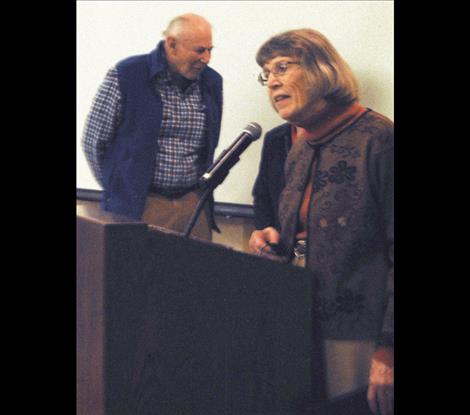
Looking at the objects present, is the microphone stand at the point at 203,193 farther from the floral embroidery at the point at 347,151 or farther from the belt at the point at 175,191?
the floral embroidery at the point at 347,151

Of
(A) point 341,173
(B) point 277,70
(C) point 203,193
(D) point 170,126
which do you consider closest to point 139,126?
(D) point 170,126

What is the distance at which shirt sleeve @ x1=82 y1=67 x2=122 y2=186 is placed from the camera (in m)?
1.39

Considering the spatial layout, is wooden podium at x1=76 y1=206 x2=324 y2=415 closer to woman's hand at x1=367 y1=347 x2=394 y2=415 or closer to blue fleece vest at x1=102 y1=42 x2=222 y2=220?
woman's hand at x1=367 y1=347 x2=394 y2=415

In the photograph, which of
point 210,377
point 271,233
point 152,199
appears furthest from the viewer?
point 152,199

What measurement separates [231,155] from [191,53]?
21cm

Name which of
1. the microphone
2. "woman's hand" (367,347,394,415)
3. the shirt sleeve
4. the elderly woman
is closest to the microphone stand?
the microphone

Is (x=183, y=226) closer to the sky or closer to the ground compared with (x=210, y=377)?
closer to the sky

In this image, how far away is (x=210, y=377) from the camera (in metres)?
1.05

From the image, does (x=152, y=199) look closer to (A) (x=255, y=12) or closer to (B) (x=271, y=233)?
(B) (x=271, y=233)

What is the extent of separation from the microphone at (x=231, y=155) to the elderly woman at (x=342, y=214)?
7cm

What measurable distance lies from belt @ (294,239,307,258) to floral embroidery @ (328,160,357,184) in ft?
Result: 0.32

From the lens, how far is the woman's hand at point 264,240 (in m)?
1.19
